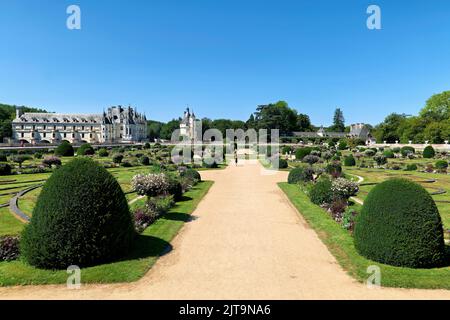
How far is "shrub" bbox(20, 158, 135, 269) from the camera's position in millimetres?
7266

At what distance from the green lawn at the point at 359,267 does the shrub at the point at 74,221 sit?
568 cm

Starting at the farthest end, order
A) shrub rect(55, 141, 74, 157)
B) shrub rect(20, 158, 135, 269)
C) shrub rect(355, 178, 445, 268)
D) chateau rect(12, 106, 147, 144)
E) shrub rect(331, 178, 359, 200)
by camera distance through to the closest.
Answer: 1. chateau rect(12, 106, 147, 144)
2. shrub rect(55, 141, 74, 157)
3. shrub rect(331, 178, 359, 200)
4. shrub rect(355, 178, 445, 268)
5. shrub rect(20, 158, 135, 269)

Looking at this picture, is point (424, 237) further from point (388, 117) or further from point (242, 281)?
point (388, 117)

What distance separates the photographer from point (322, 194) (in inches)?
593

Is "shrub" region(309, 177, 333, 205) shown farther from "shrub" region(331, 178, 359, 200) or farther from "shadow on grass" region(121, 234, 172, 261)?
"shadow on grass" region(121, 234, 172, 261)

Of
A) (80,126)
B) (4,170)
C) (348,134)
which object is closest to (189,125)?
(80,126)

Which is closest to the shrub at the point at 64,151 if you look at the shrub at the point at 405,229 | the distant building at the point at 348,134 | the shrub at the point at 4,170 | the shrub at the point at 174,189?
the shrub at the point at 4,170

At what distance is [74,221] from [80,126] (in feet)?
345

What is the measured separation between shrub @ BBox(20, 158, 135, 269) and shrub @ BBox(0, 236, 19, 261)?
26.2 inches

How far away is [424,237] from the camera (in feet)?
24.6

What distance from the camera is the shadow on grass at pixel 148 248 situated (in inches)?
339

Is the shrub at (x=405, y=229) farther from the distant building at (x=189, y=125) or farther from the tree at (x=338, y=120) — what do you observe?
the tree at (x=338, y=120)

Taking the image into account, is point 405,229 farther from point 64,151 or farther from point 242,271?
point 64,151

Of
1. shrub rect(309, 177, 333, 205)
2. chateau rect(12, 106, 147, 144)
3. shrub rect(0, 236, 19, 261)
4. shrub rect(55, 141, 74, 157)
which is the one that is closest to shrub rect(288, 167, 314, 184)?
shrub rect(309, 177, 333, 205)
